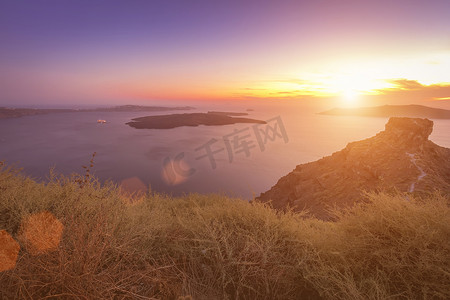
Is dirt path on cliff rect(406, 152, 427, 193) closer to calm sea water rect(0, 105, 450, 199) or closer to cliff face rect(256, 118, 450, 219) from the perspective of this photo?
Answer: cliff face rect(256, 118, 450, 219)

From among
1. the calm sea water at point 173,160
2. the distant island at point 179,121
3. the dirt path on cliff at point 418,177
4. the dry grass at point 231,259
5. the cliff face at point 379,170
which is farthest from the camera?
the distant island at point 179,121

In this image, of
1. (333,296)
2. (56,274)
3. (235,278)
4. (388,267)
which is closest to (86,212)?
(56,274)

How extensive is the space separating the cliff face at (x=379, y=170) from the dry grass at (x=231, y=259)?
710 cm

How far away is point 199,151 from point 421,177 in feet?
133

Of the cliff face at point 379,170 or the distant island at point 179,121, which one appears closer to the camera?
the cliff face at point 379,170

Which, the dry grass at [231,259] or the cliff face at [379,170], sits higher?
the dry grass at [231,259]

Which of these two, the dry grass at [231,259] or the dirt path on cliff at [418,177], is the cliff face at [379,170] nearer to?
the dirt path on cliff at [418,177]

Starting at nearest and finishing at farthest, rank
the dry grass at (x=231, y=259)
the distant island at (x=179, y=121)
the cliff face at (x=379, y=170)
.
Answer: the dry grass at (x=231, y=259) < the cliff face at (x=379, y=170) < the distant island at (x=179, y=121)

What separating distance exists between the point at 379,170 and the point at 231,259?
509 inches

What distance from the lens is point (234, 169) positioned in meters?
36.3

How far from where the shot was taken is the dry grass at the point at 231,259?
2.17 m

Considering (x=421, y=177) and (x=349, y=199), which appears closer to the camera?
(x=421, y=177)

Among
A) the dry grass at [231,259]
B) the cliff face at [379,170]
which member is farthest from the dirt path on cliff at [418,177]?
the dry grass at [231,259]

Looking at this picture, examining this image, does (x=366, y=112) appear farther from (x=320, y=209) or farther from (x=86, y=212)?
(x=86, y=212)
